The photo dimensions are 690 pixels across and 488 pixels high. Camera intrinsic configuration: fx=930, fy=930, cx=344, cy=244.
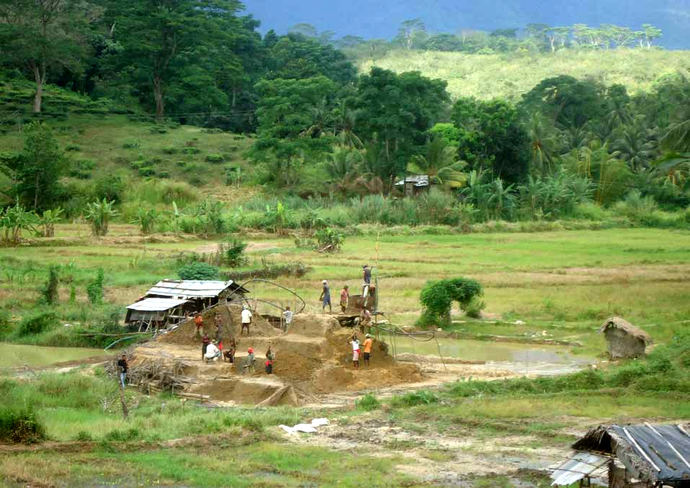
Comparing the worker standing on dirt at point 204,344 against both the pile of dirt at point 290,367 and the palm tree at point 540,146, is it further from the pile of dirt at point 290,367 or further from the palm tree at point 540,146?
the palm tree at point 540,146

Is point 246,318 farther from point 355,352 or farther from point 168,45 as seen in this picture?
point 168,45

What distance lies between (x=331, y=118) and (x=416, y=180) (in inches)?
360

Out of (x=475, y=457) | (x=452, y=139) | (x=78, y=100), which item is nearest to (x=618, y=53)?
(x=452, y=139)

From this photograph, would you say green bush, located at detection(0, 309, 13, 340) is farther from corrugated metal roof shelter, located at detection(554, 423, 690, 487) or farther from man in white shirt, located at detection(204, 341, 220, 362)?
corrugated metal roof shelter, located at detection(554, 423, 690, 487)

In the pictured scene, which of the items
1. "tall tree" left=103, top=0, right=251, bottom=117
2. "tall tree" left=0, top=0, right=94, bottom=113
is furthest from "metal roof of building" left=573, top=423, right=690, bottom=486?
"tall tree" left=103, top=0, right=251, bottom=117

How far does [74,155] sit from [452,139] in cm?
2667

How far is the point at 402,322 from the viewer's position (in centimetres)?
2878

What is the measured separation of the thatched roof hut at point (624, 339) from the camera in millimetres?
22672

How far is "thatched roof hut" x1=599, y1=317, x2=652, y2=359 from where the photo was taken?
74.4ft

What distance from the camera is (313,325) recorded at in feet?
76.0

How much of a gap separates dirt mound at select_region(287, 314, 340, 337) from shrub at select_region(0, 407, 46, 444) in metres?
8.39

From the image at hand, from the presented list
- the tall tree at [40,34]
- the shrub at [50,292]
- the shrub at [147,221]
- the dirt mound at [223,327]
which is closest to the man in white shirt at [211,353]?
the dirt mound at [223,327]

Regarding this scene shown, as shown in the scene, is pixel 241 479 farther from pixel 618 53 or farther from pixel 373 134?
pixel 618 53

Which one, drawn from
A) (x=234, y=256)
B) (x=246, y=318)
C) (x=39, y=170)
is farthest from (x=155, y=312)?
(x=39, y=170)
